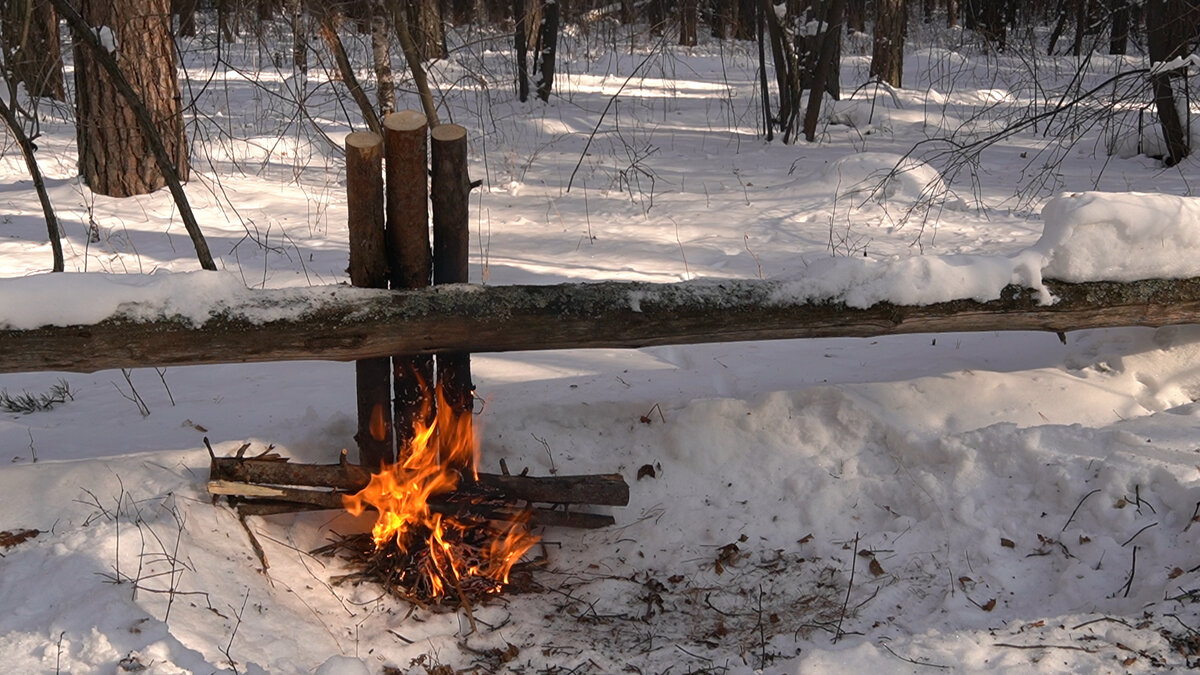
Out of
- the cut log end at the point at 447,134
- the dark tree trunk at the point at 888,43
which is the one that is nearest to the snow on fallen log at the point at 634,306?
the cut log end at the point at 447,134

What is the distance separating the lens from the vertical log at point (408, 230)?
145 inches

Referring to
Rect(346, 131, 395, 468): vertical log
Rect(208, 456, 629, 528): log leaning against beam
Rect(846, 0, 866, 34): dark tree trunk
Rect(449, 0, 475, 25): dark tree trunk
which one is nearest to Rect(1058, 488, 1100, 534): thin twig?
Rect(208, 456, 629, 528): log leaning against beam

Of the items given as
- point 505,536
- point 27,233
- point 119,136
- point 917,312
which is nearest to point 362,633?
point 505,536

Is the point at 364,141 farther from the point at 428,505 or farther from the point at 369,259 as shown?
the point at 428,505

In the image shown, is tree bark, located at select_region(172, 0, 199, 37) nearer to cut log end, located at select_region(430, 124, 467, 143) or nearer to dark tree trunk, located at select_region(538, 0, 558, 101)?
cut log end, located at select_region(430, 124, 467, 143)

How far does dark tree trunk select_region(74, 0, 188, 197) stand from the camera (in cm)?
792

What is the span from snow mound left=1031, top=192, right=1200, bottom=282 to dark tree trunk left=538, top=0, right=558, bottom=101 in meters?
9.56

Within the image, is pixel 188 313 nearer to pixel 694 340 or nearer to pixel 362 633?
pixel 362 633

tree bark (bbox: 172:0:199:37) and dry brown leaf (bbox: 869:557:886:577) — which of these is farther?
tree bark (bbox: 172:0:199:37)

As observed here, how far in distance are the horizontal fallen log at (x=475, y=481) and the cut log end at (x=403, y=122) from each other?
1328 millimetres

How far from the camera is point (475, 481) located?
3.94 metres

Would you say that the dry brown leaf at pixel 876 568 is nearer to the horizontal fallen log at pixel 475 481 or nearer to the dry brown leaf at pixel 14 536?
the horizontal fallen log at pixel 475 481

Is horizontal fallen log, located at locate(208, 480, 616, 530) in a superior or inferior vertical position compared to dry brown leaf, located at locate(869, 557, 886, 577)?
superior

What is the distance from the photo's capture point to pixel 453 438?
4.05 meters
